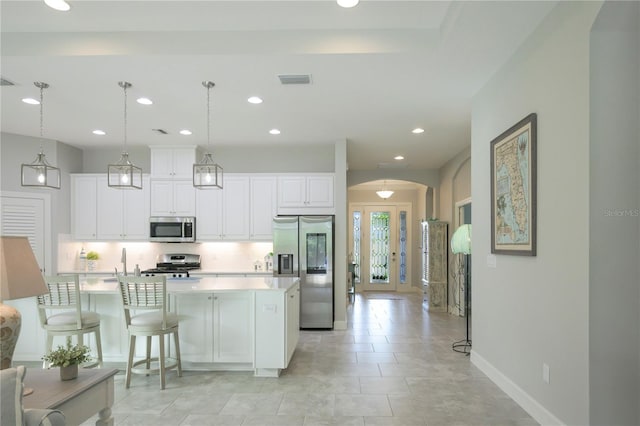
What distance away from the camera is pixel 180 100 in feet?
15.8

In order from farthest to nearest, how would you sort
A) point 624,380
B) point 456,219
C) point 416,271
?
1. point 416,271
2. point 456,219
3. point 624,380

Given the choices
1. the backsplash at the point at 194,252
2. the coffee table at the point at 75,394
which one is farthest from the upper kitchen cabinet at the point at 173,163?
the coffee table at the point at 75,394

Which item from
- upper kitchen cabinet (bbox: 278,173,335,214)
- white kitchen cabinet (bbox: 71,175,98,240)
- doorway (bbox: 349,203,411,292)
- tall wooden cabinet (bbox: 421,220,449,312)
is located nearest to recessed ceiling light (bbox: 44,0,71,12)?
upper kitchen cabinet (bbox: 278,173,335,214)

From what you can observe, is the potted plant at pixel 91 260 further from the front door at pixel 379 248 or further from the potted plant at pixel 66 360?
the front door at pixel 379 248

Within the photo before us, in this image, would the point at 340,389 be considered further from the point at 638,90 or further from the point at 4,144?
the point at 4,144

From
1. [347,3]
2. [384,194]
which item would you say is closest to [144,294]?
[347,3]

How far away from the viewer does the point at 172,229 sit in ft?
23.0

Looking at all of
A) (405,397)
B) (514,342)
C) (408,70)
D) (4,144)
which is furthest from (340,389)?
(4,144)

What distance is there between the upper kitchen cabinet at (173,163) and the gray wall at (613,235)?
5.85 metres

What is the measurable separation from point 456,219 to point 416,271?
132 inches

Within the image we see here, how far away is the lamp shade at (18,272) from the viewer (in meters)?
1.87

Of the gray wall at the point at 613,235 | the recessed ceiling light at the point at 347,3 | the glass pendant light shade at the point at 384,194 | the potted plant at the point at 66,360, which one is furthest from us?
the glass pendant light shade at the point at 384,194

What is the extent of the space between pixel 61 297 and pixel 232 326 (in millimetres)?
1558

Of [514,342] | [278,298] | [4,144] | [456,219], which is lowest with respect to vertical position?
[514,342]
